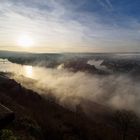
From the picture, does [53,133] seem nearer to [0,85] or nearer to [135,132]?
[135,132]

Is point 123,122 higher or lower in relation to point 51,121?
lower

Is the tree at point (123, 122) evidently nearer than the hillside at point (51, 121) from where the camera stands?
No

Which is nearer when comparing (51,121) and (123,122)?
(51,121)

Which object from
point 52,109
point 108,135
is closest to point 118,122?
point 108,135

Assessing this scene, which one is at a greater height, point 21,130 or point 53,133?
point 21,130

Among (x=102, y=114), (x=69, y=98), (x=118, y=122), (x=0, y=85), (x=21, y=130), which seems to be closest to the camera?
(x=21, y=130)

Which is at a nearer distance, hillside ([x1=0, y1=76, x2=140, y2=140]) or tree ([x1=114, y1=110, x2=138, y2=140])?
hillside ([x1=0, y1=76, x2=140, y2=140])

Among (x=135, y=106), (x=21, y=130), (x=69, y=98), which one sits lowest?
(x=135, y=106)

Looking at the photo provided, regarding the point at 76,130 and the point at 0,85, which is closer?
the point at 76,130

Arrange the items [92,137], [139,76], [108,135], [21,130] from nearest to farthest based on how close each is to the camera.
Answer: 1. [21,130]
2. [92,137]
3. [108,135]
4. [139,76]

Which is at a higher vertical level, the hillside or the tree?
the hillside

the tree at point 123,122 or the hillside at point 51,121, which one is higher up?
the hillside at point 51,121
